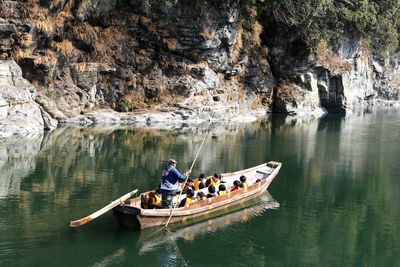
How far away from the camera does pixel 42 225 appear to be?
1750 centimetres

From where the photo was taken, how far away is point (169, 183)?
703 inches

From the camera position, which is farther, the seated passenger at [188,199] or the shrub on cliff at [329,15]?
the shrub on cliff at [329,15]

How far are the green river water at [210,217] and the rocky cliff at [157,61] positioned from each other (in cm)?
648

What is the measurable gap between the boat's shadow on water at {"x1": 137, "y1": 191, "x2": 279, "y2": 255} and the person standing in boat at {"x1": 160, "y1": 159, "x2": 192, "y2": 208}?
90 cm

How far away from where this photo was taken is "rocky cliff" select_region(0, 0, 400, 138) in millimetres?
42969

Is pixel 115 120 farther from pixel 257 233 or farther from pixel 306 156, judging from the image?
pixel 257 233

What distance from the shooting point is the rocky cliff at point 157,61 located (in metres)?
43.0

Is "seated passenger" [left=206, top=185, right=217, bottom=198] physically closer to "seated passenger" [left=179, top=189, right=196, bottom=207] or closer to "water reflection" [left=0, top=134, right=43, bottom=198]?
"seated passenger" [left=179, top=189, right=196, bottom=207]

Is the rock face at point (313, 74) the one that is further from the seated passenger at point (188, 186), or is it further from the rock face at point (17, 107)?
the seated passenger at point (188, 186)

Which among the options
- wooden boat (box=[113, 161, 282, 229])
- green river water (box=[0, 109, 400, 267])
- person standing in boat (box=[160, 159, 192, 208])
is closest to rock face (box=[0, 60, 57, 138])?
green river water (box=[0, 109, 400, 267])

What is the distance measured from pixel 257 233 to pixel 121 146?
728 inches

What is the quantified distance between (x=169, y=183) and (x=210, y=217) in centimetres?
265

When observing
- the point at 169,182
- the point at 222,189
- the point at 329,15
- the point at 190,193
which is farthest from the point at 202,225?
the point at 329,15

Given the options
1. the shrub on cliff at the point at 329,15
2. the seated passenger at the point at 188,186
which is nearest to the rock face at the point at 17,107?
the seated passenger at the point at 188,186
